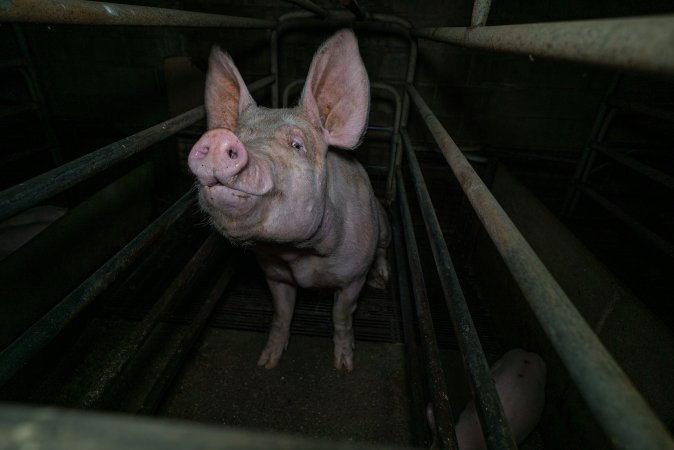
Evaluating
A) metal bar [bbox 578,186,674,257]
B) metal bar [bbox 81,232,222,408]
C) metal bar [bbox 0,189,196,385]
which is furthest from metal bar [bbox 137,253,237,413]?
metal bar [bbox 578,186,674,257]

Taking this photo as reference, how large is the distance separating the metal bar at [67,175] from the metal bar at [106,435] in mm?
842

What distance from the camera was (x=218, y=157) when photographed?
1.21m

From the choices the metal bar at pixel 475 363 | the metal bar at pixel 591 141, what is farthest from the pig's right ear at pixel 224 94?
the metal bar at pixel 591 141

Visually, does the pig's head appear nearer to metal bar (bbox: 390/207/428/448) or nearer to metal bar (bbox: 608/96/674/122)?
metal bar (bbox: 390/207/428/448)

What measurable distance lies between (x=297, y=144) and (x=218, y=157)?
632 mm

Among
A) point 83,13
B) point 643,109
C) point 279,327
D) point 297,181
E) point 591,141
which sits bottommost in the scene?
point 279,327

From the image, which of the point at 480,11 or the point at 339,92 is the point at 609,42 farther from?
the point at 339,92

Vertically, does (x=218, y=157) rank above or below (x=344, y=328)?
above

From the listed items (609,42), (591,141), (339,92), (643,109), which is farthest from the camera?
(591,141)

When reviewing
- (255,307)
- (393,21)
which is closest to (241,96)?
(255,307)

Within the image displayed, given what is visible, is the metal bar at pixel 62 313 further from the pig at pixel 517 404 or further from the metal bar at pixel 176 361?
the pig at pixel 517 404

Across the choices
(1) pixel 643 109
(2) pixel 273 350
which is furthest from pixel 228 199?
(1) pixel 643 109

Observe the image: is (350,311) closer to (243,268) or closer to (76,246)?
(243,268)

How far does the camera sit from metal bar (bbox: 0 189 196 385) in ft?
3.53
